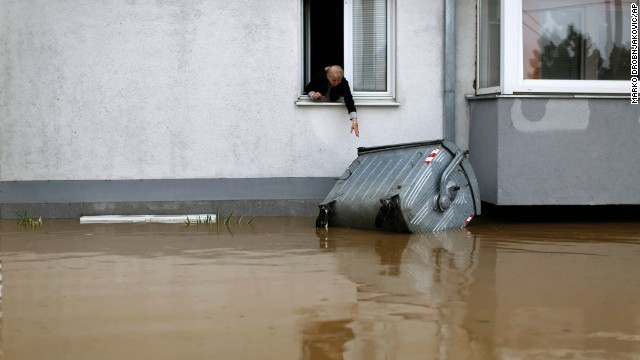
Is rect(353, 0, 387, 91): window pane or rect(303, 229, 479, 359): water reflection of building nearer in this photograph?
rect(303, 229, 479, 359): water reflection of building

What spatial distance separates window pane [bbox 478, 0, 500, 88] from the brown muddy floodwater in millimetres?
2350

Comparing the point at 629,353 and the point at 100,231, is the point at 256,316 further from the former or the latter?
the point at 100,231

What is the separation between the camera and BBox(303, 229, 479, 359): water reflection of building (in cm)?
443

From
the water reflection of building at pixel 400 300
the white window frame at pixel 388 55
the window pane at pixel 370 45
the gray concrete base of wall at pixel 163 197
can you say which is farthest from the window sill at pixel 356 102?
the water reflection of building at pixel 400 300

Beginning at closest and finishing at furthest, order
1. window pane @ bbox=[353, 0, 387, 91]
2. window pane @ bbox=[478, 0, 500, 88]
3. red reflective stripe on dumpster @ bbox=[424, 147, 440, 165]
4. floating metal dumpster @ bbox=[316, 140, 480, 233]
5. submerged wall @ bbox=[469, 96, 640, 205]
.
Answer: floating metal dumpster @ bbox=[316, 140, 480, 233]
red reflective stripe on dumpster @ bbox=[424, 147, 440, 165]
submerged wall @ bbox=[469, 96, 640, 205]
window pane @ bbox=[478, 0, 500, 88]
window pane @ bbox=[353, 0, 387, 91]

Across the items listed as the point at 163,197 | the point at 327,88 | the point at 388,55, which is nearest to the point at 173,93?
the point at 163,197

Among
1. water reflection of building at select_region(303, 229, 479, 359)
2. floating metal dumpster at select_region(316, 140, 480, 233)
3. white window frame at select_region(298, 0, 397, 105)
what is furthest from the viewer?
white window frame at select_region(298, 0, 397, 105)

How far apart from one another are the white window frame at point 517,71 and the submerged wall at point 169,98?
927 millimetres

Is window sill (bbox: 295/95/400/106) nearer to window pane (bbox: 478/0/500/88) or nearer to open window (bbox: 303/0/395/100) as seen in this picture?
open window (bbox: 303/0/395/100)

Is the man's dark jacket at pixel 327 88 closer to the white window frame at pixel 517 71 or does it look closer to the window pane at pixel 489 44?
the window pane at pixel 489 44

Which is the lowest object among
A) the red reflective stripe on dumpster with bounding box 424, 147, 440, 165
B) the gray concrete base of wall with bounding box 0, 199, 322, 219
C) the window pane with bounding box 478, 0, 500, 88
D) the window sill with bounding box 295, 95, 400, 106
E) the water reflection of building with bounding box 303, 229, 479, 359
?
the water reflection of building with bounding box 303, 229, 479, 359

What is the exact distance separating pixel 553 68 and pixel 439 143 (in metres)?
1.91

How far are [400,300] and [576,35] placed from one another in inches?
229

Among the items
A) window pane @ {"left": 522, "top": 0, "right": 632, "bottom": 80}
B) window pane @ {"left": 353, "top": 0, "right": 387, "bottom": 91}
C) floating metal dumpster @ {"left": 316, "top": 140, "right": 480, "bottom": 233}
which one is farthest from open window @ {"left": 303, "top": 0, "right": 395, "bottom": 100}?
window pane @ {"left": 522, "top": 0, "right": 632, "bottom": 80}
